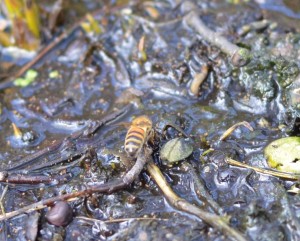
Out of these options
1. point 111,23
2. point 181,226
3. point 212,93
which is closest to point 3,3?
point 111,23

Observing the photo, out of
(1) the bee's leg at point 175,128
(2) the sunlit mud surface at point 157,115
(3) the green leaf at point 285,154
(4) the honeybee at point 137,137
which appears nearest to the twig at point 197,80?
(2) the sunlit mud surface at point 157,115

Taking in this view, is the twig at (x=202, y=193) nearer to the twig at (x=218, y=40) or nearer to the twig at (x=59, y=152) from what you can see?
the twig at (x=59, y=152)

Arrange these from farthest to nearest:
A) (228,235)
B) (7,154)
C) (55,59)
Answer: (55,59) < (7,154) < (228,235)

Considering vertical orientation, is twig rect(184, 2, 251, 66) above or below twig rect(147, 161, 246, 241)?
above

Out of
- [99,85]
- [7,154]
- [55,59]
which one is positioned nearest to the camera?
[7,154]

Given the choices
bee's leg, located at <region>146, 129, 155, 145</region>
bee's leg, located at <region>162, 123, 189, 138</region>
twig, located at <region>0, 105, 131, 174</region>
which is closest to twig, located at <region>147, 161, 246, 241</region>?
bee's leg, located at <region>146, 129, 155, 145</region>

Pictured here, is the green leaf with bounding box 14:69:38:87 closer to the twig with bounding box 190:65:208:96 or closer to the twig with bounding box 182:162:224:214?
the twig with bounding box 190:65:208:96

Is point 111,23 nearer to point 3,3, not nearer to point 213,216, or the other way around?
point 3,3
